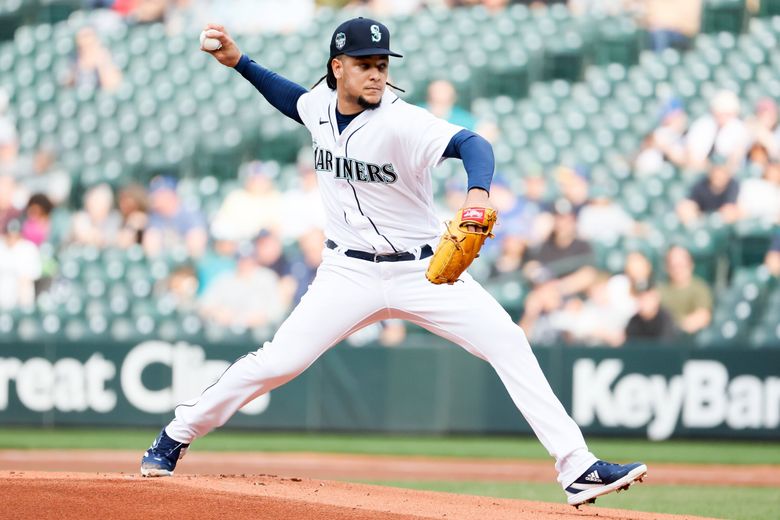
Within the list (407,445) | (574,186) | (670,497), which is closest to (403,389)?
(407,445)

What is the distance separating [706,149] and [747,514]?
5.83m

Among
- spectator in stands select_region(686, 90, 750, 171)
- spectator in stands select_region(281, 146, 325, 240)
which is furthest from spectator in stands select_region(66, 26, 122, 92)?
spectator in stands select_region(686, 90, 750, 171)

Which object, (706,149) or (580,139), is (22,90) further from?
(706,149)

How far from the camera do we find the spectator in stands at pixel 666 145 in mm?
11180

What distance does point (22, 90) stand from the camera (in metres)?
13.9

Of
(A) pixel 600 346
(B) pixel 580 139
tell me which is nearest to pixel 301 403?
(A) pixel 600 346

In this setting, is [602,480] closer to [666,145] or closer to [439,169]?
[439,169]

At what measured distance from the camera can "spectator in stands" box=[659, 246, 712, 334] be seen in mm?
9562

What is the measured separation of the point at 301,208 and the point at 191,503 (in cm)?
676

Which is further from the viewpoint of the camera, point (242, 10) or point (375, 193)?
point (242, 10)

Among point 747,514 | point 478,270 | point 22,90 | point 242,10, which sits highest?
point 242,10

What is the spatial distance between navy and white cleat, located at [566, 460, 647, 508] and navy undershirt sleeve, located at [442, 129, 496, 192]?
113 centimetres

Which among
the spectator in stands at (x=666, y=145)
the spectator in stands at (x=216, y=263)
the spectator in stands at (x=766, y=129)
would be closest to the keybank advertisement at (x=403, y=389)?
the spectator in stands at (x=216, y=263)

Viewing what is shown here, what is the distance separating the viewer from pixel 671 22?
1287cm
